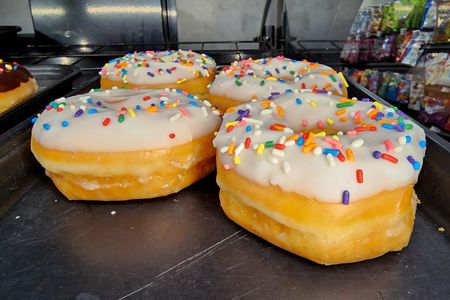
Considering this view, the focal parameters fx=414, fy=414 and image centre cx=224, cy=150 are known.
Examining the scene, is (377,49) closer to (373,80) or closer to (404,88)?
(373,80)

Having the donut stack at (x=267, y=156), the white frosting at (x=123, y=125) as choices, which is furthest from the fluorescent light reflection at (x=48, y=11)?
the white frosting at (x=123, y=125)

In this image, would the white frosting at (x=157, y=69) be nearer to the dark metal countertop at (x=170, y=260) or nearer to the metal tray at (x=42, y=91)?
the metal tray at (x=42, y=91)

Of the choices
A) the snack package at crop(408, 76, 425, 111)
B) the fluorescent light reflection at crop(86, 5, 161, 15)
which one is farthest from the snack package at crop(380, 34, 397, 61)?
the fluorescent light reflection at crop(86, 5, 161, 15)

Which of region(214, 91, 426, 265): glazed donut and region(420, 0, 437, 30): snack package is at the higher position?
region(420, 0, 437, 30): snack package

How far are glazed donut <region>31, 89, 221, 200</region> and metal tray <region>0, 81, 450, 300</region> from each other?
0.07 meters

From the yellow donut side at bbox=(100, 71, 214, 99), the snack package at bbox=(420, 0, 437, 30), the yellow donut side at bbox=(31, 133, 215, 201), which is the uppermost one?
the snack package at bbox=(420, 0, 437, 30)

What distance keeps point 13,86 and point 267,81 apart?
1499 mm

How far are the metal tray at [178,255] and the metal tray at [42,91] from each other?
1.61ft

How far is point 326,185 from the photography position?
109 centimetres

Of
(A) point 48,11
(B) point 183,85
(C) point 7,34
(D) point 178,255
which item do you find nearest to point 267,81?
(B) point 183,85

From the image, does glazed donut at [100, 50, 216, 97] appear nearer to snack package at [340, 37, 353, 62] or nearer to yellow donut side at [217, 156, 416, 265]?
snack package at [340, 37, 353, 62]

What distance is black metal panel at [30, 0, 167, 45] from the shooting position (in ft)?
12.6

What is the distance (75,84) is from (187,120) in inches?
69.3

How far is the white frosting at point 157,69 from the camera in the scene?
2248mm
